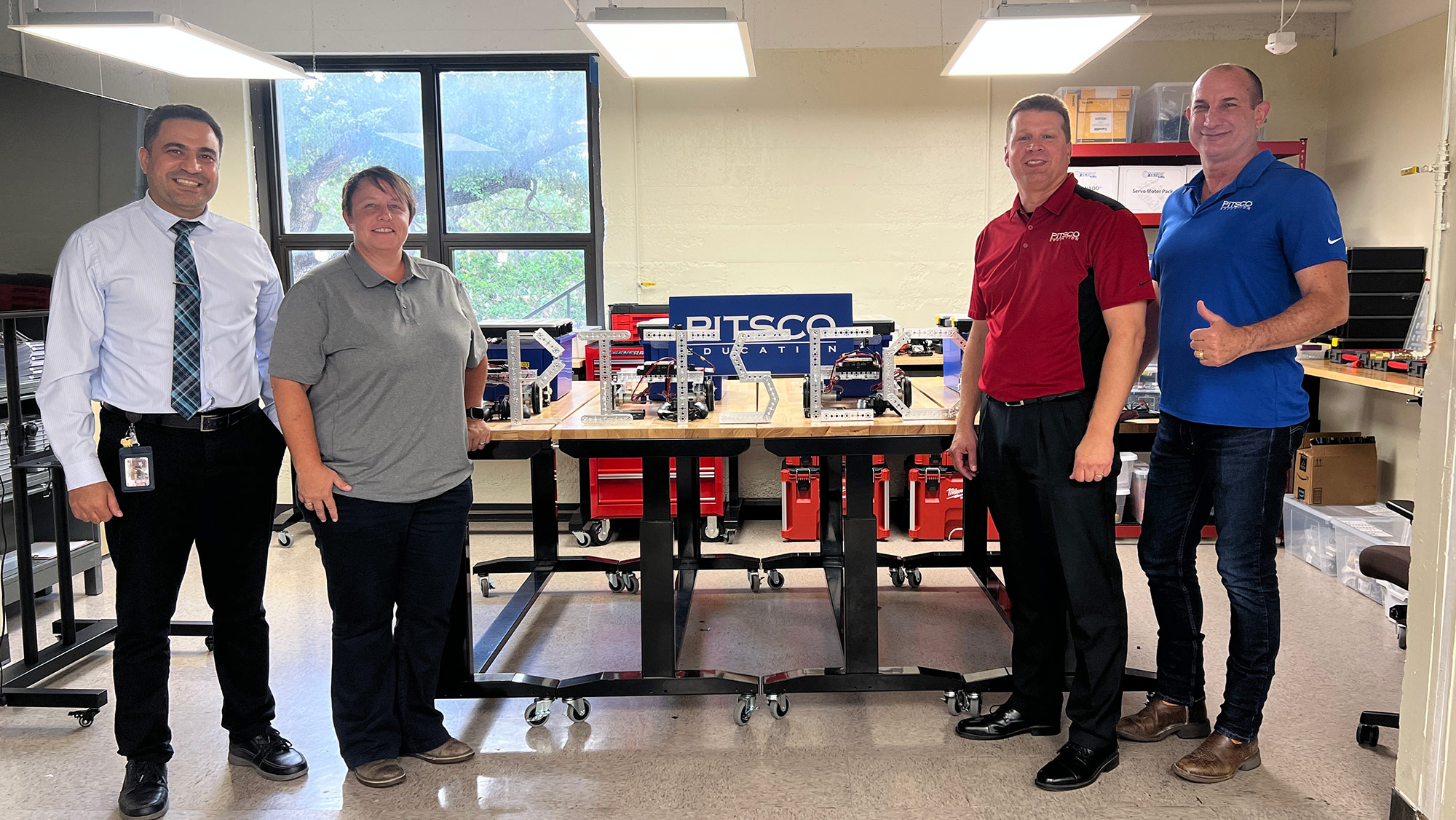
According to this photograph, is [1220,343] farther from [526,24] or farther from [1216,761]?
[526,24]

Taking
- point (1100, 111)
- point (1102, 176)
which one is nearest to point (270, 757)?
point (1102, 176)

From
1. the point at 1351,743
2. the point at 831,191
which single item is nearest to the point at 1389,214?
the point at 831,191

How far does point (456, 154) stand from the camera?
5750mm

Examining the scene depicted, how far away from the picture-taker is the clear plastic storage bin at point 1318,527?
14.3 ft

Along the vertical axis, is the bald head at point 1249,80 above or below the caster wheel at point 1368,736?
above

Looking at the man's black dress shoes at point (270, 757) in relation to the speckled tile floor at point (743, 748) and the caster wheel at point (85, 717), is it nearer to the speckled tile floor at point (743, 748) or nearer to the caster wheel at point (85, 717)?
the speckled tile floor at point (743, 748)

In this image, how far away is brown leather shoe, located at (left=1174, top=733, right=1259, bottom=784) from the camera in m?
2.53

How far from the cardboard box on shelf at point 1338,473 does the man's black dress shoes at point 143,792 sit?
4724 mm

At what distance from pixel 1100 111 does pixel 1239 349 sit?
314 cm

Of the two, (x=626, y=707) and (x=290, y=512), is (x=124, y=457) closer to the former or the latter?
(x=626, y=707)

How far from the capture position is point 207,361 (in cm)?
243

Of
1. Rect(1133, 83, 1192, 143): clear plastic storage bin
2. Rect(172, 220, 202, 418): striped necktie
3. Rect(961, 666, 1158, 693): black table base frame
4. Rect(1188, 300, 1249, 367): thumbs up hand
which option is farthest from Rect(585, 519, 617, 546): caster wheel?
Rect(1133, 83, 1192, 143): clear plastic storage bin

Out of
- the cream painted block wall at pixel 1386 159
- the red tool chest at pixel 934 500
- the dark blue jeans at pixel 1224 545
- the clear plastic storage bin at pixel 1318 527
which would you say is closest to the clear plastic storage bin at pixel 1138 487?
the clear plastic storage bin at pixel 1318 527

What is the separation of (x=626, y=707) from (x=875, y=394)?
4.16 ft
